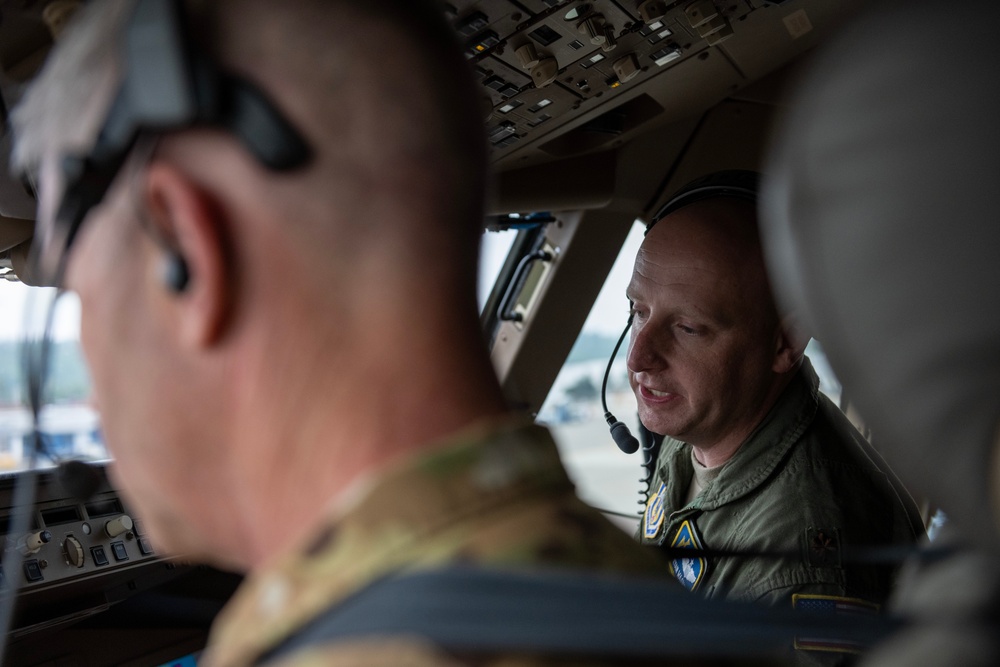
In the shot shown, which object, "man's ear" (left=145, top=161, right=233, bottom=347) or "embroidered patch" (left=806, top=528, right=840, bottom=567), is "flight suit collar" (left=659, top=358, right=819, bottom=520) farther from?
"man's ear" (left=145, top=161, right=233, bottom=347)

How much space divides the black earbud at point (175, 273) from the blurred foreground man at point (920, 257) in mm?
416

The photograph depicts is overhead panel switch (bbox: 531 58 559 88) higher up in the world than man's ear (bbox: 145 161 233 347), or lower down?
lower down

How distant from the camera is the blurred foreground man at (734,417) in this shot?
5.09 feet

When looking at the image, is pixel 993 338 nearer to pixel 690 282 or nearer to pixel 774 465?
pixel 774 465

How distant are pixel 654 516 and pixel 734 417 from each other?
398 mm

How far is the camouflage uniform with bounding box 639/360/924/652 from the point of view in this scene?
143 cm

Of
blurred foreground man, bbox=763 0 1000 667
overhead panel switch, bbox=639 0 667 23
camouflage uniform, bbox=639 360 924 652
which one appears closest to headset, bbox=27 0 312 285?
blurred foreground man, bbox=763 0 1000 667

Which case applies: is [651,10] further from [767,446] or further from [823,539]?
[823,539]

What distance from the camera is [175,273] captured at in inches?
21.4

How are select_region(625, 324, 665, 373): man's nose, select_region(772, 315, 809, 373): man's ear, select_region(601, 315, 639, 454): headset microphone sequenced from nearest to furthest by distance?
select_region(772, 315, 809, 373): man's ear, select_region(625, 324, 665, 373): man's nose, select_region(601, 315, 639, 454): headset microphone

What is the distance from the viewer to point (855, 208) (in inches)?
19.2

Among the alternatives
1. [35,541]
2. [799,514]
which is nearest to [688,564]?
[799,514]

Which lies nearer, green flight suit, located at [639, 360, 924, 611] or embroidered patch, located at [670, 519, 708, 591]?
green flight suit, located at [639, 360, 924, 611]

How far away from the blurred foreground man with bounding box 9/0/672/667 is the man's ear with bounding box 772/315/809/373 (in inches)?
52.6
